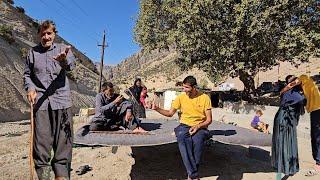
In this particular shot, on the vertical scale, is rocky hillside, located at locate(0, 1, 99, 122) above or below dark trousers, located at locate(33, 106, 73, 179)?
above

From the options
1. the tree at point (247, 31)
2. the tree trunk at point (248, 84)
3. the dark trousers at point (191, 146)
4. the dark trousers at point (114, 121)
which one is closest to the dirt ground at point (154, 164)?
the dark trousers at point (114, 121)

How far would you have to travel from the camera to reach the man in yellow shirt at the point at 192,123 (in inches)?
226

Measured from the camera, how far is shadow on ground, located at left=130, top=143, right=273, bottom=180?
23.2 feet

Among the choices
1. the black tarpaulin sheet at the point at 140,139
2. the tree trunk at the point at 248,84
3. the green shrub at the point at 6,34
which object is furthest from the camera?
the green shrub at the point at 6,34

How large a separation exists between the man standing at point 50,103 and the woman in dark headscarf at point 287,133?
3.53 m

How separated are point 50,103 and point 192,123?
8.29ft

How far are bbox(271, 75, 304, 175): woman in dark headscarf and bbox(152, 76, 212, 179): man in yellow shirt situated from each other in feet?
3.98

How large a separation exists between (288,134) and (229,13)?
16732 millimetres

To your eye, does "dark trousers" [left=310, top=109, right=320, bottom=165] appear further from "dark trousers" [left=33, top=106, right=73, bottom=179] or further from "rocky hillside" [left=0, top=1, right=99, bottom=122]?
"rocky hillside" [left=0, top=1, right=99, bottom=122]

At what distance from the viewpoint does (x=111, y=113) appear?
26.0 ft

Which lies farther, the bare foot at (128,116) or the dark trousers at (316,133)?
the bare foot at (128,116)

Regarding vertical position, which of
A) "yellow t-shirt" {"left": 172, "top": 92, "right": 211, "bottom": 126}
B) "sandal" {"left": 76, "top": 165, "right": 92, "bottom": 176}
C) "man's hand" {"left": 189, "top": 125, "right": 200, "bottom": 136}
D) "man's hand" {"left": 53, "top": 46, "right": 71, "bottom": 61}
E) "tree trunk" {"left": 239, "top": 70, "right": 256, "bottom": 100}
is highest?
"tree trunk" {"left": 239, "top": 70, "right": 256, "bottom": 100}

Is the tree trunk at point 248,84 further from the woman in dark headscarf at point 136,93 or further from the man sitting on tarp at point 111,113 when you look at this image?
the man sitting on tarp at point 111,113

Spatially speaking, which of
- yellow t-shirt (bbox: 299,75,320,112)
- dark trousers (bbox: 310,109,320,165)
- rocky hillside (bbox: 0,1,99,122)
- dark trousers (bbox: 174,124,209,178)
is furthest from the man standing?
rocky hillside (bbox: 0,1,99,122)
